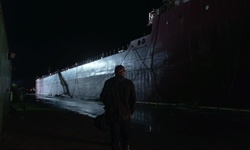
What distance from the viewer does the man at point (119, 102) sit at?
4.27 meters

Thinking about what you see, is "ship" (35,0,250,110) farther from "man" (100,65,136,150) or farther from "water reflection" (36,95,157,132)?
"man" (100,65,136,150)

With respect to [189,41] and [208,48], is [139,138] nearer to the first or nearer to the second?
[208,48]

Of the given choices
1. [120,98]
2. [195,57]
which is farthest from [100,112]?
[120,98]

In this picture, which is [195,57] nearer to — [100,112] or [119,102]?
[100,112]

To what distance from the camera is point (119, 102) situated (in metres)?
4.27

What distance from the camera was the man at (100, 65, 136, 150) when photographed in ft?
14.0

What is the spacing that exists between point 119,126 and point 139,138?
2.55m

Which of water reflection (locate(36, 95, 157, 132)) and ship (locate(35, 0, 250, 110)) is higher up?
ship (locate(35, 0, 250, 110))

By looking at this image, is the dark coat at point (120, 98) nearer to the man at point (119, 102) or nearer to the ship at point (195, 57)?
the man at point (119, 102)

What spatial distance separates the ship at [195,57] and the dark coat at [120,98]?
8548mm

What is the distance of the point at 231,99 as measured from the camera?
12.0 meters

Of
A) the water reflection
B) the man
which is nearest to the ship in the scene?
the water reflection

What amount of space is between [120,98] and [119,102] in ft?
0.20

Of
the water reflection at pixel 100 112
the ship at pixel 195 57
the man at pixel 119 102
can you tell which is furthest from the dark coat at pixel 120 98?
the ship at pixel 195 57
